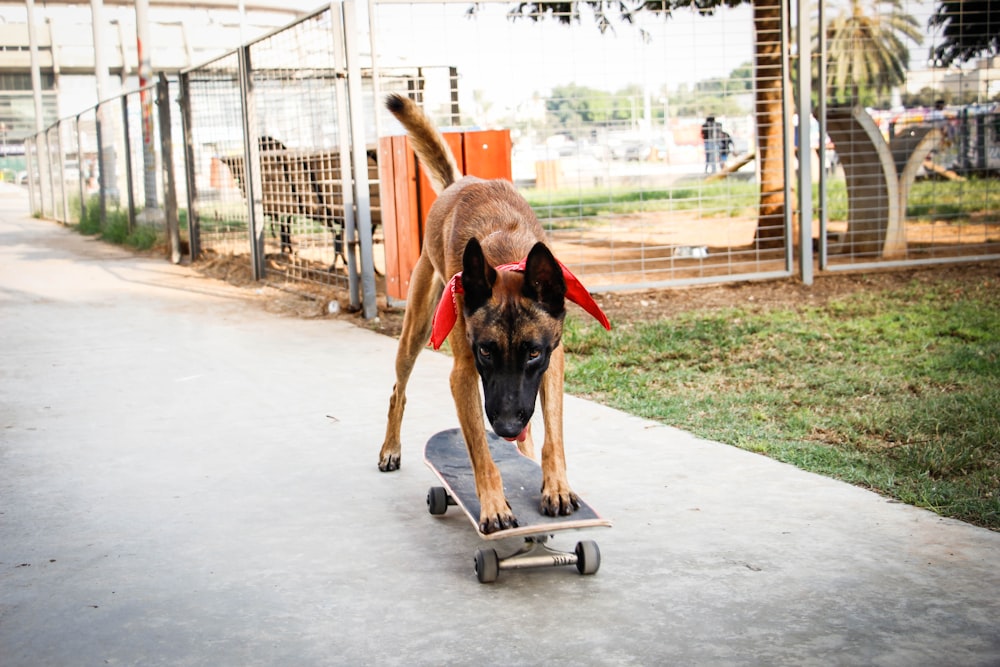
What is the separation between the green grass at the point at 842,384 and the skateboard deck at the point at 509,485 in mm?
1296

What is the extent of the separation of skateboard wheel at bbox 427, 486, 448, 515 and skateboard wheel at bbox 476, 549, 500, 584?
651 millimetres

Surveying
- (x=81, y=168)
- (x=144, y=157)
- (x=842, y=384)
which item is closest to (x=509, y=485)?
(x=842, y=384)

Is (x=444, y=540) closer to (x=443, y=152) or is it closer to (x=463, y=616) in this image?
(x=463, y=616)

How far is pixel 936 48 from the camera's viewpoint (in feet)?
37.1

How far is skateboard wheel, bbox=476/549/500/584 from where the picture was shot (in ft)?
10.2

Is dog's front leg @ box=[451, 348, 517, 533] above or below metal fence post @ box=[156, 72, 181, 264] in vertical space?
below

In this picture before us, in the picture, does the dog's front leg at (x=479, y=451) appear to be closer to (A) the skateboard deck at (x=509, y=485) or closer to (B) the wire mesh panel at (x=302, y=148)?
(A) the skateboard deck at (x=509, y=485)

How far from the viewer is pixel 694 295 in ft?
31.4

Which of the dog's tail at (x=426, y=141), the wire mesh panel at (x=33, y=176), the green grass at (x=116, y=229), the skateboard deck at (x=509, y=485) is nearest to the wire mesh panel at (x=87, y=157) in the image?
the green grass at (x=116, y=229)

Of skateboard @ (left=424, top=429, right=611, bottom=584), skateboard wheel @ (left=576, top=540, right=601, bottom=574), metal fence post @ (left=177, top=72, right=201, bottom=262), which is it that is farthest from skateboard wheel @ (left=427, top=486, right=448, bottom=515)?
metal fence post @ (left=177, top=72, right=201, bottom=262)

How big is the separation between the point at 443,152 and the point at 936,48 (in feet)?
28.3

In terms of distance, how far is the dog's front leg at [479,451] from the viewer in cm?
317

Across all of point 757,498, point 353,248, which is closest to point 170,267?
point 353,248

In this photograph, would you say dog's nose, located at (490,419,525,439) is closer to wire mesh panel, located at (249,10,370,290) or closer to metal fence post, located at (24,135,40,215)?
wire mesh panel, located at (249,10,370,290)
